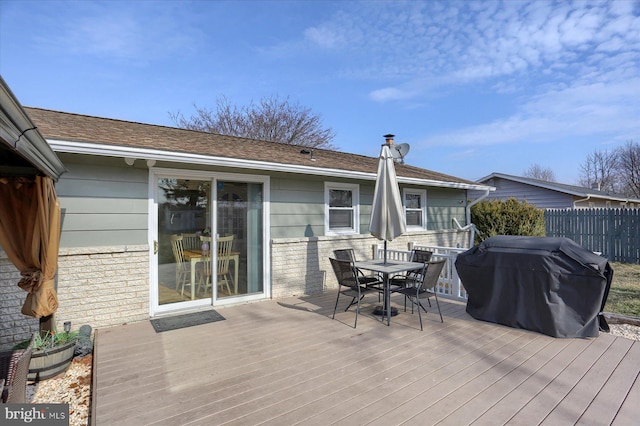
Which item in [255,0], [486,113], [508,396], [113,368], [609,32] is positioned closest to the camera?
[508,396]

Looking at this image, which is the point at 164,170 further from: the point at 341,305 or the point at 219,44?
the point at 219,44

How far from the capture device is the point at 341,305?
5.46 meters

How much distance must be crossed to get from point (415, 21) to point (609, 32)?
4.22 m

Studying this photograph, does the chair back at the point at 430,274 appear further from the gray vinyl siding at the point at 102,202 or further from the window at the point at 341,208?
the gray vinyl siding at the point at 102,202

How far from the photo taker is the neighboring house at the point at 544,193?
1439 cm

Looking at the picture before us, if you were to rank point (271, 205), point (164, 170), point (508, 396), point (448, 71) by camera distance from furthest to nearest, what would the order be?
1. point (448, 71)
2. point (271, 205)
3. point (164, 170)
4. point (508, 396)

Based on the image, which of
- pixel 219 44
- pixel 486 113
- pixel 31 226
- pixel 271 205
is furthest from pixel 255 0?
pixel 486 113

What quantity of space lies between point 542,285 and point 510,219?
757cm

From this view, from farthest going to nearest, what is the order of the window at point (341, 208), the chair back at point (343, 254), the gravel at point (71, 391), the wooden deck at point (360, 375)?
the window at point (341, 208), the chair back at point (343, 254), the gravel at point (71, 391), the wooden deck at point (360, 375)

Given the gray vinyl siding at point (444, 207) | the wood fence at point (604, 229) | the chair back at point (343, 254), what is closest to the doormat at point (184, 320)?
the chair back at point (343, 254)

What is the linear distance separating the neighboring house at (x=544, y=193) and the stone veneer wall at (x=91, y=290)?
505 inches

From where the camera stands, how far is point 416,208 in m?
8.70

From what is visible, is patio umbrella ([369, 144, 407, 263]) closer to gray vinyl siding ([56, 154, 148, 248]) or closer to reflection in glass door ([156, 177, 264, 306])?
reflection in glass door ([156, 177, 264, 306])

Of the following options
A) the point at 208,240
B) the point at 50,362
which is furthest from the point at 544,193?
the point at 50,362
